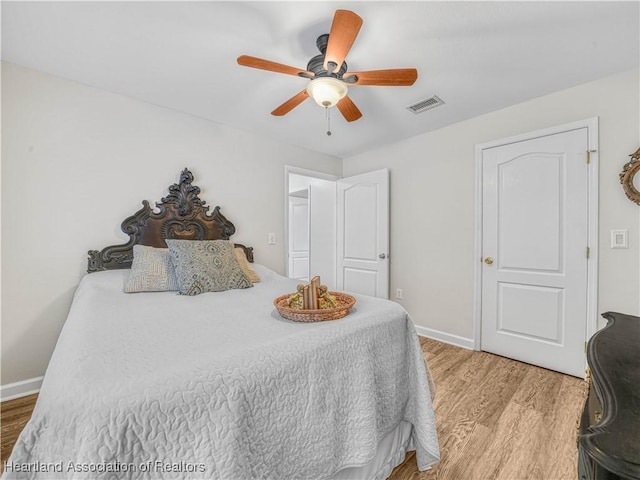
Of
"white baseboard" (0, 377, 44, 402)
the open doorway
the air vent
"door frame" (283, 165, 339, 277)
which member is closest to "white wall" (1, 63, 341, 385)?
"white baseboard" (0, 377, 44, 402)

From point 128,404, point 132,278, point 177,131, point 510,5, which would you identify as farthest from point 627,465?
point 177,131

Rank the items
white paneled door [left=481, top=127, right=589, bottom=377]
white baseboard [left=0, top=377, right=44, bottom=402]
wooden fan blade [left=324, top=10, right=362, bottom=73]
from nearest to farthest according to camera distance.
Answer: wooden fan blade [left=324, top=10, right=362, bottom=73], white baseboard [left=0, top=377, right=44, bottom=402], white paneled door [left=481, top=127, right=589, bottom=377]

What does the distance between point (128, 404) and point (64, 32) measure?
215 centimetres

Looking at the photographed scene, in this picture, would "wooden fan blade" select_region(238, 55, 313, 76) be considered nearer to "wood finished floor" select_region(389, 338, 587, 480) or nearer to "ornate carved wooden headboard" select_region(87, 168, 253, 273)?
"ornate carved wooden headboard" select_region(87, 168, 253, 273)

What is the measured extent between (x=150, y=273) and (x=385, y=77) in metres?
2.04

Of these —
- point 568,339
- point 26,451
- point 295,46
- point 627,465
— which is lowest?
point 568,339

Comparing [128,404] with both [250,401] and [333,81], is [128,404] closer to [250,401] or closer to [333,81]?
[250,401]

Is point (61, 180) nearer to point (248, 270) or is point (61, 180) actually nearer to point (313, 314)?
point (248, 270)

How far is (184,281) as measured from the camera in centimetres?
199

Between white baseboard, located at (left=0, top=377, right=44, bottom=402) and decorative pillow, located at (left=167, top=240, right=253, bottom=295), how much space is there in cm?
134

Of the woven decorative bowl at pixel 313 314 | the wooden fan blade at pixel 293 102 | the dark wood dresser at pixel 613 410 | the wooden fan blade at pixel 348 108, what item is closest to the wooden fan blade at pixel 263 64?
the wooden fan blade at pixel 293 102

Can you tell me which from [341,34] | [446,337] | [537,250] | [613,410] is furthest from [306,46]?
[446,337]

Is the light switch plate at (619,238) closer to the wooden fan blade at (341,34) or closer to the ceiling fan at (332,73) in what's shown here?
the ceiling fan at (332,73)

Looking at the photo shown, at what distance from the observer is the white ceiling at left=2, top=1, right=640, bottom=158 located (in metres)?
1.48
